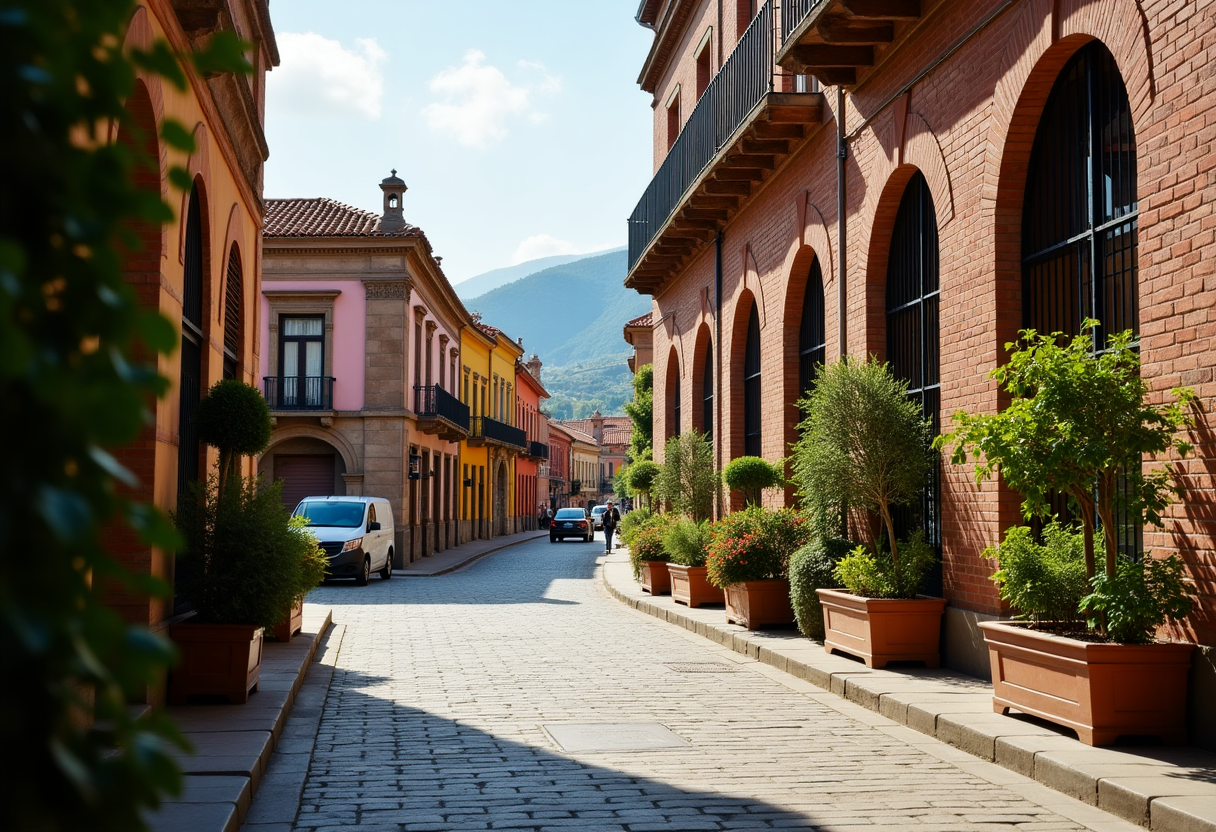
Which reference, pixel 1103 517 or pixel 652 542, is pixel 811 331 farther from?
pixel 1103 517

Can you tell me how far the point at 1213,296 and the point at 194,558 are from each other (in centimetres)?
696

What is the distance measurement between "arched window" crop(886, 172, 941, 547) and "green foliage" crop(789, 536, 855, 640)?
0.82 meters

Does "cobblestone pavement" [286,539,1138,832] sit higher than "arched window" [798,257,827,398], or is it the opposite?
"arched window" [798,257,827,398]

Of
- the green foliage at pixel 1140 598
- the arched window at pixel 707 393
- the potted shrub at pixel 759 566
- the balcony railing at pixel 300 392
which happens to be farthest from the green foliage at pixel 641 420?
the green foliage at pixel 1140 598

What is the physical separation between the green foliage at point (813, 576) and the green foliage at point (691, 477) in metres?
7.36

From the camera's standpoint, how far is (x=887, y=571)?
10.7 metres

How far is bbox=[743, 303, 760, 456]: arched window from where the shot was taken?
18719mm

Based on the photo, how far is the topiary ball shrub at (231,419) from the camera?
9.96 meters

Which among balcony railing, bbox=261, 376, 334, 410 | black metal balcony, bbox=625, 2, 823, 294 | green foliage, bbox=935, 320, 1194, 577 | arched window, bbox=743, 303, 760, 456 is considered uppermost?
black metal balcony, bbox=625, 2, 823, 294

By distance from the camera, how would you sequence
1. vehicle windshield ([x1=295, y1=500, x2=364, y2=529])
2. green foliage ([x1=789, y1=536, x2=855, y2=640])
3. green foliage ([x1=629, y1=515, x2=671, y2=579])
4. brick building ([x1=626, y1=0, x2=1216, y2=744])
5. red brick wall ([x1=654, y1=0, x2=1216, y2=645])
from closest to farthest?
1. red brick wall ([x1=654, y1=0, x2=1216, y2=645])
2. brick building ([x1=626, y1=0, x2=1216, y2=744])
3. green foliage ([x1=789, y1=536, x2=855, y2=640])
4. green foliage ([x1=629, y1=515, x2=671, y2=579])
5. vehicle windshield ([x1=295, y1=500, x2=364, y2=529])

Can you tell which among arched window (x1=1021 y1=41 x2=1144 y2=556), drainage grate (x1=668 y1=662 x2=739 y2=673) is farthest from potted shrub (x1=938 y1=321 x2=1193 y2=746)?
drainage grate (x1=668 y1=662 x2=739 y2=673)

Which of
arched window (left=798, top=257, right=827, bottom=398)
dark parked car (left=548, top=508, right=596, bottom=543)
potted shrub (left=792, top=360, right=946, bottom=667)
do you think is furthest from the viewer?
dark parked car (left=548, top=508, right=596, bottom=543)

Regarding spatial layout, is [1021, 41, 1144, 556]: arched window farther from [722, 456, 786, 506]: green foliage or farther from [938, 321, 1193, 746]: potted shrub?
[722, 456, 786, 506]: green foliage

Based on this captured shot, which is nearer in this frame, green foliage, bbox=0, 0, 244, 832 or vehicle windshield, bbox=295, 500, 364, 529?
green foliage, bbox=0, 0, 244, 832
